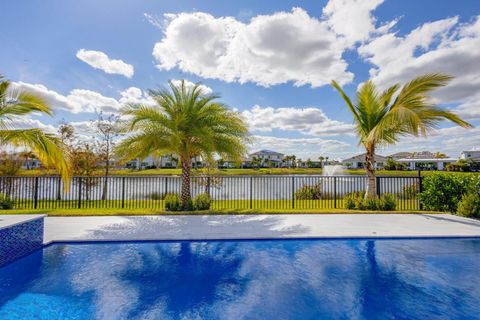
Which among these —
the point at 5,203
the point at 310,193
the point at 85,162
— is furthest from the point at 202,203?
the point at 85,162

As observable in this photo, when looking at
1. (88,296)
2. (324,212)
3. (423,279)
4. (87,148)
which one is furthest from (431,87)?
(87,148)

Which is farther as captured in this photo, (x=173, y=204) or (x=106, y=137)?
(x=106, y=137)

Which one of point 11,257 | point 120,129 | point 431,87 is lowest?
point 11,257

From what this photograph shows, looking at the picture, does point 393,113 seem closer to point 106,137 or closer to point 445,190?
point 445,190

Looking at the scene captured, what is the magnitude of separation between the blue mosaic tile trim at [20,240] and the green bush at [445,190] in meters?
12.3

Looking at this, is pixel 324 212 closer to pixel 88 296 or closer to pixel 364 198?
pixel 364 198

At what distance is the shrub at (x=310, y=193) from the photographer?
13345 millimetres

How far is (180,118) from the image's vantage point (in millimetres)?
8242

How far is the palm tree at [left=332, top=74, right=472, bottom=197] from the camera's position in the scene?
7.69 meters

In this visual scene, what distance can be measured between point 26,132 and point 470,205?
1398 centimetres

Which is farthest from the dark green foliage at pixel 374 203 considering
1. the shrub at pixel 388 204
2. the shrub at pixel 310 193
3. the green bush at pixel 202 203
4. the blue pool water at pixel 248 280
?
the green bush at pixel 202 203

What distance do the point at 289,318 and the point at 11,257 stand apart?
17.4ft

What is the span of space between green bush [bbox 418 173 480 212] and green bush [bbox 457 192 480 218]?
0.27 meters

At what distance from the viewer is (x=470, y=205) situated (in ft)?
25.6
